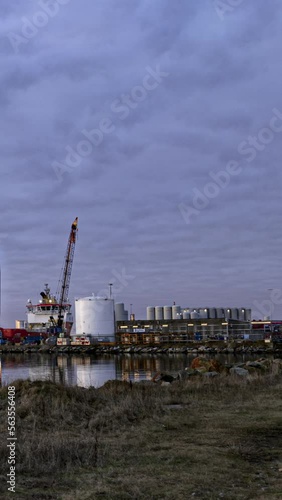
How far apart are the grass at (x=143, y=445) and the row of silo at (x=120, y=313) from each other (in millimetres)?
119138

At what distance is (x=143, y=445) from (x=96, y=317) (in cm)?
9996

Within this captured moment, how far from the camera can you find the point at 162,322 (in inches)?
5182

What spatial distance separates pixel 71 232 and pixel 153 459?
126707mm

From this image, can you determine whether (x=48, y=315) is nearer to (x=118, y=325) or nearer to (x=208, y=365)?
(x=118, y=325)

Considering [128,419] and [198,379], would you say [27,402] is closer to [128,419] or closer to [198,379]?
[128,419]

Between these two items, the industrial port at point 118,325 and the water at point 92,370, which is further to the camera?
the industrial port at point 118,325

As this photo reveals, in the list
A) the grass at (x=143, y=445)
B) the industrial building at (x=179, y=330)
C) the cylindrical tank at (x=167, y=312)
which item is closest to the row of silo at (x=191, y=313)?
the cylindrical tank at (x=167, y=312)

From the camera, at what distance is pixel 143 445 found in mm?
9945

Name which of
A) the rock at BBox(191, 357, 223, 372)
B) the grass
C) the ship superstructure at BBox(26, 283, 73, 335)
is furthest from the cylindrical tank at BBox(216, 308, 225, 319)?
the grass

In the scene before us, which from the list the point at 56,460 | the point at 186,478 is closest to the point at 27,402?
the point at 56,460

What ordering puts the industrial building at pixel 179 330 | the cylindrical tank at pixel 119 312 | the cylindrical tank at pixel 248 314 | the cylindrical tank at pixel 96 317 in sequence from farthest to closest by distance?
the cylindrical tank at pixel 248 314 → the cylindrical tank at pixel 119 312 → the industrial building at pixel 179 330 → the cylindrical tank at pixel 96 317

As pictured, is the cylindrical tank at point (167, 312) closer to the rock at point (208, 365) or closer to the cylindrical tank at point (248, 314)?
the cylindrical tank at point (248, 314)

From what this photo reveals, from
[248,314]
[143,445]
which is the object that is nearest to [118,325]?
[248,314]

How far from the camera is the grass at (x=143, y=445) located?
7254 mm
